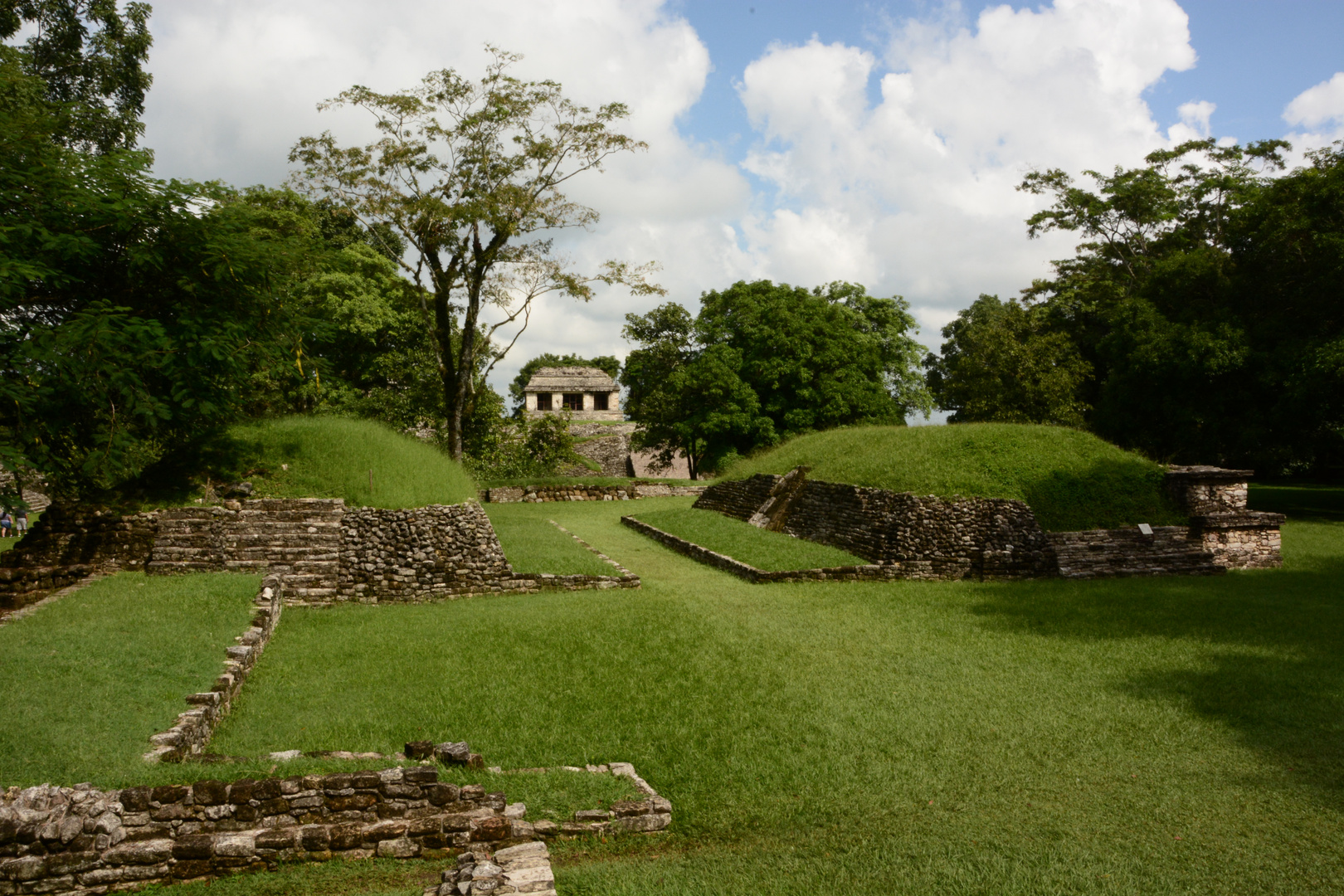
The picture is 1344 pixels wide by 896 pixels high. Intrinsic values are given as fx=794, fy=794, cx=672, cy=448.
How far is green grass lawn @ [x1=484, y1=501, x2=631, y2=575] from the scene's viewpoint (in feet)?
46.0

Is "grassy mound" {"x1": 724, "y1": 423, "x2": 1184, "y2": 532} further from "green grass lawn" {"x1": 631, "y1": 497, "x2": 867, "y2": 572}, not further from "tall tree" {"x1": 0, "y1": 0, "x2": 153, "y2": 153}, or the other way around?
"tall tree" {"x1": 0, "y1": 0, "x2": 153, "y2": 153}

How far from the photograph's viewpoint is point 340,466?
13.8 metres

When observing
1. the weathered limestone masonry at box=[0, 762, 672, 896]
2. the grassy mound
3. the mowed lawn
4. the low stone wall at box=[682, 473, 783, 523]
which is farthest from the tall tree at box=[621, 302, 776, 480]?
the weathered limestone masonry at box=[0, 762, 672, 896]

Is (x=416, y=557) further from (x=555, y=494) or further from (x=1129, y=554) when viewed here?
(x=555, y=494)

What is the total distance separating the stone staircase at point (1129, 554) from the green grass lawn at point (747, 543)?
3.76m

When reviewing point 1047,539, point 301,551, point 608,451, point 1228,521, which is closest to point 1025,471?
point 1047,539

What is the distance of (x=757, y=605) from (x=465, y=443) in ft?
62.0

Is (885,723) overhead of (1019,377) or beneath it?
beneath

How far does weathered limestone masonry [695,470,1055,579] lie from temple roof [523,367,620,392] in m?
31.0

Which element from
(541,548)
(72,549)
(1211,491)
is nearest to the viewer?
(72,549)

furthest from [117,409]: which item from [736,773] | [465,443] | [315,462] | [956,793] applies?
[465,443]

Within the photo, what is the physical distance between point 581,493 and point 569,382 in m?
18.4

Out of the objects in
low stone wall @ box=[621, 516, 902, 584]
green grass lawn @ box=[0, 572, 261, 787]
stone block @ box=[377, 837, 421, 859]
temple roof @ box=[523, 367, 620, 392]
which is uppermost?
temple roof @ box=[523, 367, 620, 392]

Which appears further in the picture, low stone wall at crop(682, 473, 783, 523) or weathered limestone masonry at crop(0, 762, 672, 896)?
low stone wall at crop(682, 473, 783, 523)
